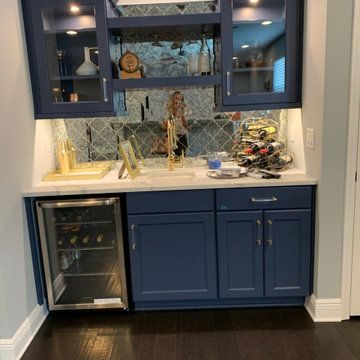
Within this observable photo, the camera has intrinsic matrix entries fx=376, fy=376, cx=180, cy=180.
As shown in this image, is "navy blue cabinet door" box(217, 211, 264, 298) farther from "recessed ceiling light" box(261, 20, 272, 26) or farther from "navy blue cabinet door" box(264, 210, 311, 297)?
"recessed ceiling light" box(261, 20, 272, 26)

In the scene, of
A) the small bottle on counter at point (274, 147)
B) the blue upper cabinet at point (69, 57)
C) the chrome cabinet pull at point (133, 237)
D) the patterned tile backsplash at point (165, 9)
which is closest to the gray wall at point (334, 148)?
the small bottle on counter at point (274, 147)

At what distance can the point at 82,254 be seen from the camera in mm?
2805

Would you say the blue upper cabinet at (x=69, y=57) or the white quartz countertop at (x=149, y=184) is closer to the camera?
the white quartz countertop at (x=149, y=184)

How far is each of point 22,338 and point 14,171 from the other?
3.40ft

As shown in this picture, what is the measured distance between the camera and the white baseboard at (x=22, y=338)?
7.31 feet

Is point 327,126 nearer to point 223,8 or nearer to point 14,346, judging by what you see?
point 223,8

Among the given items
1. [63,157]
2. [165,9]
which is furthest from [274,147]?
[63,157]

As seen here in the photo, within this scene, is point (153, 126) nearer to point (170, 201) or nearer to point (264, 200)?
point (170, 201)

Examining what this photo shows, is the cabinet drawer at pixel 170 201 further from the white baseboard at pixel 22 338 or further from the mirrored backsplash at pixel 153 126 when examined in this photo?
the white baseboard at pixel 22 338

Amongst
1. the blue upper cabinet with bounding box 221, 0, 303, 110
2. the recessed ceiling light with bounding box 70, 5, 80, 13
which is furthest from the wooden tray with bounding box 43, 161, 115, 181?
the recessed ceiling light with bounding box 70, 5, 80, 13

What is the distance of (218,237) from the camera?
2.55 meters

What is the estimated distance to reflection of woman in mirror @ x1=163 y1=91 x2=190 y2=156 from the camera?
3.04 meters

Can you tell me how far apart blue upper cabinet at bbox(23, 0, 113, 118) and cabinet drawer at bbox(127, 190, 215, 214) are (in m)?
0.71

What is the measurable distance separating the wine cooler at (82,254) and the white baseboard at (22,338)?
13 cm
